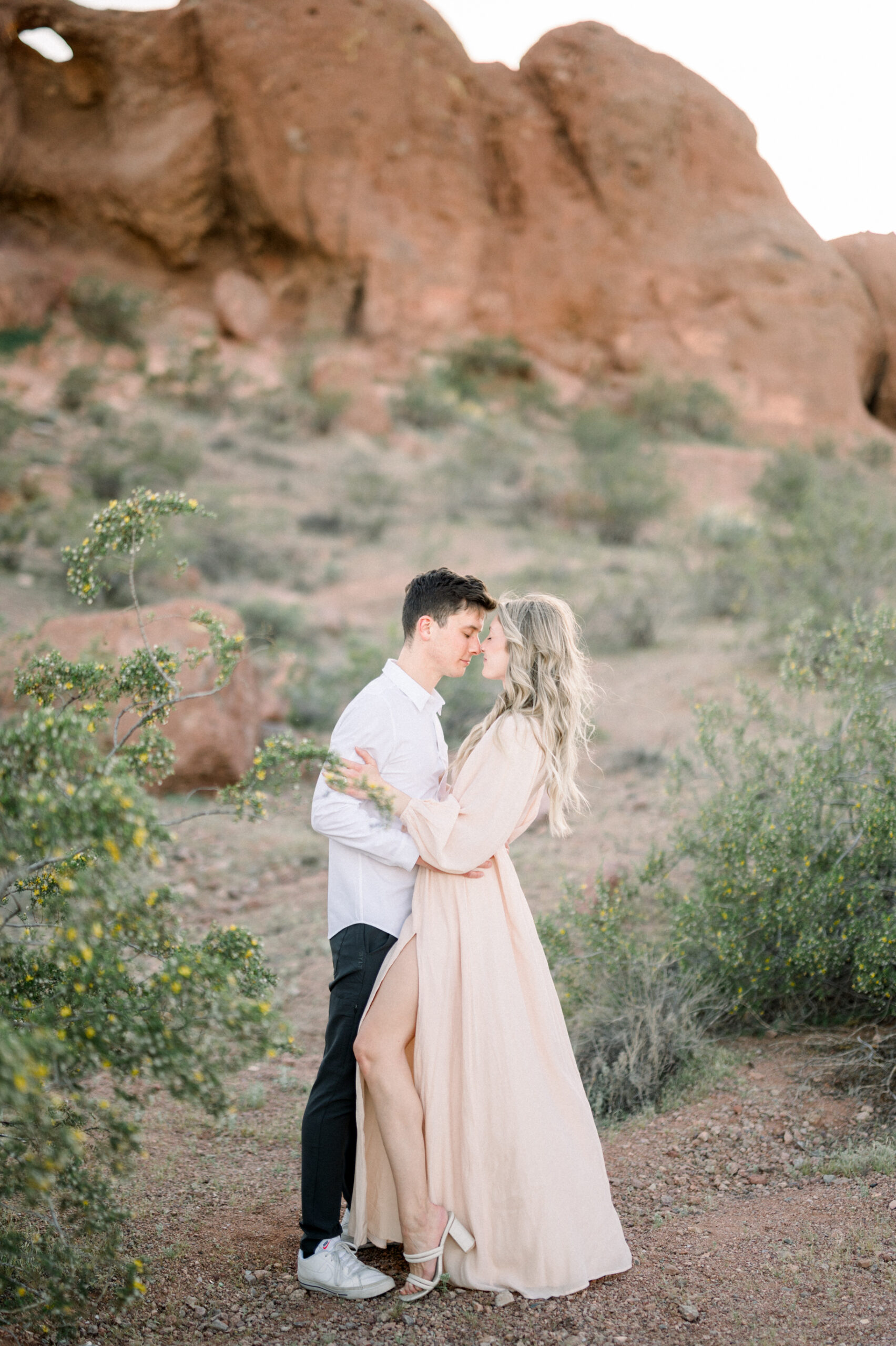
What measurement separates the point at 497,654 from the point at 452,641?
0.43ft

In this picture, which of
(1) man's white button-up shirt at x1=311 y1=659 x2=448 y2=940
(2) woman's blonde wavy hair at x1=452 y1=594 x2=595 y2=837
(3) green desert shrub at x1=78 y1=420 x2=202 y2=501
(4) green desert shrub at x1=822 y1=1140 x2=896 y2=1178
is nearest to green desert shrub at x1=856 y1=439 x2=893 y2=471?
(3) green desert shrub at x1=78 y1=420 x2=202 y2=501

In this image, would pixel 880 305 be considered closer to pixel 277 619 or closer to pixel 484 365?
pixel 484 365

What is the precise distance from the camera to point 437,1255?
255 cm

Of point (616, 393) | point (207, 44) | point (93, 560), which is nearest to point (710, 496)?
point (616, 393)

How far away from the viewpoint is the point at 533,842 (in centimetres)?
637

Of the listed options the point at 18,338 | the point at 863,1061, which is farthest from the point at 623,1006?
the point at 18,338

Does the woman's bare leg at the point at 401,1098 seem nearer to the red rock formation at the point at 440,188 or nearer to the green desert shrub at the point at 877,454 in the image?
the green desert shrub at the point at 877,454

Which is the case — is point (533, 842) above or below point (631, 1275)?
above

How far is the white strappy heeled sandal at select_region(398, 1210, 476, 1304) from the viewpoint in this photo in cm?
254

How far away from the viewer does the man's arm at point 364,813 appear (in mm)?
2562

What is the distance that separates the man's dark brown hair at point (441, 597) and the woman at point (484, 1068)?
9.6 inches

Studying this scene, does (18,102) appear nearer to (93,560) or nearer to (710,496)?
(710,496)

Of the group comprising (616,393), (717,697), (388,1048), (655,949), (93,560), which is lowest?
(655,949)

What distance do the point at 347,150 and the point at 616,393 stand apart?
7.67 metres
